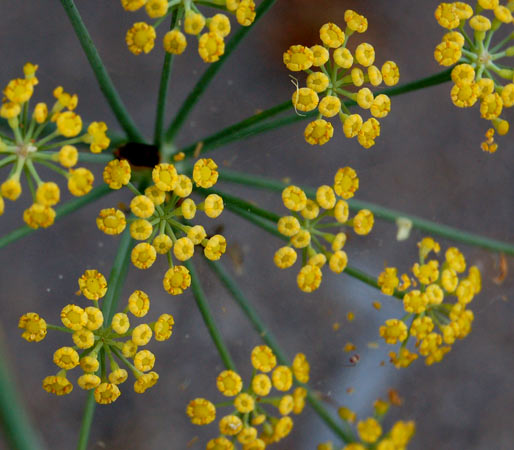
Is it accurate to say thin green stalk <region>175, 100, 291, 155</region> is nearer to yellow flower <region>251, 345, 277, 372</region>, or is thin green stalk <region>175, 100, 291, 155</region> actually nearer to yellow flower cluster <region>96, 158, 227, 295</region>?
yellow flower cluster <region>96, 158, 227, 295</region>

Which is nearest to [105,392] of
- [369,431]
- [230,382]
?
[230,382]

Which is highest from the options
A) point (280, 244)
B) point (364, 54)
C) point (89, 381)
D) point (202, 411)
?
point (364, 54)

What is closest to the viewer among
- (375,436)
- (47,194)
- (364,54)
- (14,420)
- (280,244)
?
(14,420)

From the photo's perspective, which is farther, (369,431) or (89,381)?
(369,431)

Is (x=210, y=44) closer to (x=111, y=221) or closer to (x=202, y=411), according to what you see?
(x=111, y=221)

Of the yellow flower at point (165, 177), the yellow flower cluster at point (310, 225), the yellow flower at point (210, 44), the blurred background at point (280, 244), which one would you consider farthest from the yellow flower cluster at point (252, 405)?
the blurred background at point (280, 244)

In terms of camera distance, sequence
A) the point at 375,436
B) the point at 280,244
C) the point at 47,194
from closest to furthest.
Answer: the point at 47,194 < the point at 375,436 < the point at 280,244

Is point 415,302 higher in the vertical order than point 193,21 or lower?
lower
